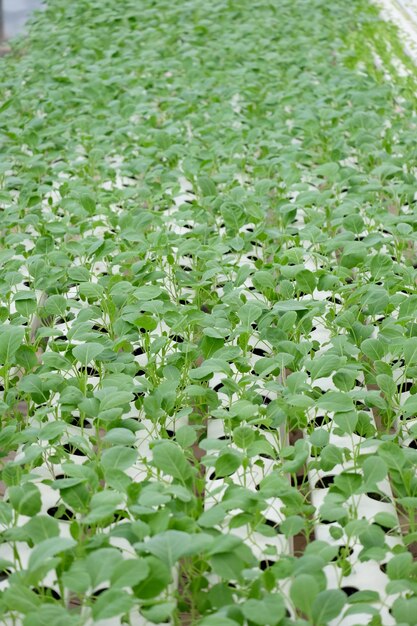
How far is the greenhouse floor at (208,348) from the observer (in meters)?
1.17

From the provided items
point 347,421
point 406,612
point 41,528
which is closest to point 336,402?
point 347,421

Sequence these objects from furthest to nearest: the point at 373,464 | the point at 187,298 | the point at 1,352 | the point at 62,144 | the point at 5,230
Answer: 1. the point at 62,144
2. the point at 5,230
3. the point at 187,298
4. the point at 1,352
5. the point at 373,464

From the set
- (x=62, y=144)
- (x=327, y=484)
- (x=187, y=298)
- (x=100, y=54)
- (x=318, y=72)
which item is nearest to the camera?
(x=327, y=484)

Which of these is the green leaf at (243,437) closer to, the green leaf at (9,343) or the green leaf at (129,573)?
the green leaf at (129,573)

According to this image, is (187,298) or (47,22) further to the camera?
(47,22)

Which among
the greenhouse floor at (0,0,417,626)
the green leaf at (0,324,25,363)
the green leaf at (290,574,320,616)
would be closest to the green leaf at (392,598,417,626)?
the greenhouse floor at (0,0,417,626)

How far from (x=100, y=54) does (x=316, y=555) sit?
298 cm

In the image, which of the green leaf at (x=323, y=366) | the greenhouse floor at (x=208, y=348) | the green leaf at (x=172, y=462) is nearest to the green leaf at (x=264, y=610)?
the greenhouse floor at (x=208, y=348)

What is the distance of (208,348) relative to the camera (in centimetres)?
169

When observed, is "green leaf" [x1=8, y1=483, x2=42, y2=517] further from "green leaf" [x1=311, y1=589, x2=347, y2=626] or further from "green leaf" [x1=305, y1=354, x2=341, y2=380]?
"green leaf" [x1=305, y1=354, x2=341, y2=380]

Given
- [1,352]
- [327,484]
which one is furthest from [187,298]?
[327,484]

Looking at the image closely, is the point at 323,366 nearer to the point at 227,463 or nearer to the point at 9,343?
the point at 227,463

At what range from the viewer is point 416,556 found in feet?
4.84

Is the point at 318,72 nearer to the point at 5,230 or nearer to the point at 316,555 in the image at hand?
the point at 5,230
